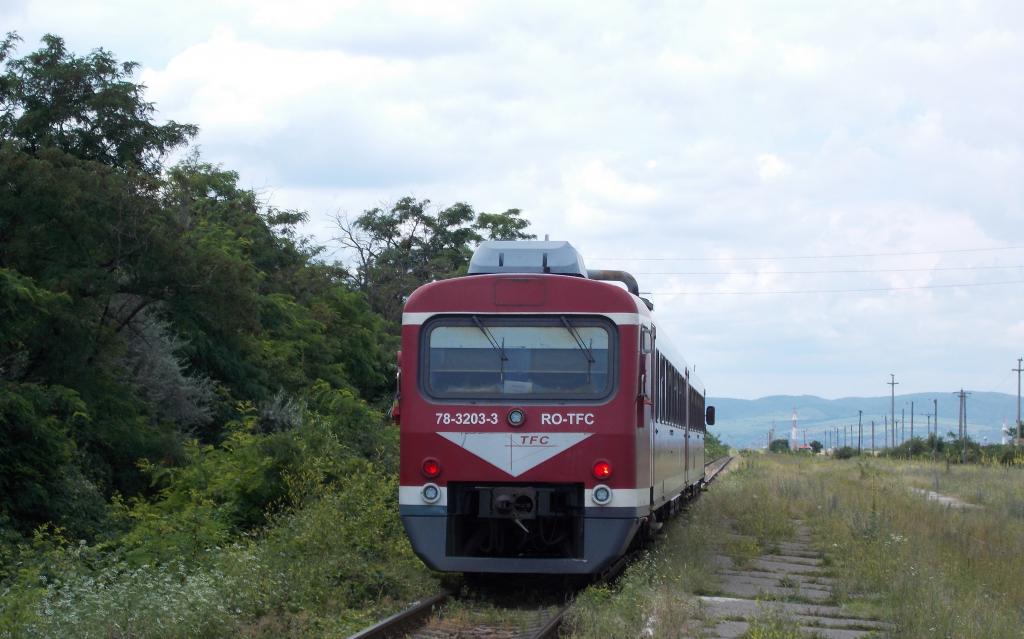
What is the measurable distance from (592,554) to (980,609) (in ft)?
10.6

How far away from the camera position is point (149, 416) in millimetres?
24484

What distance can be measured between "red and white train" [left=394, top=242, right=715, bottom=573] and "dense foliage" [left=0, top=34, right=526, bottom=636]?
3.09ft

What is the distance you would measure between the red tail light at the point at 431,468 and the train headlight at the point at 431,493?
103 mm

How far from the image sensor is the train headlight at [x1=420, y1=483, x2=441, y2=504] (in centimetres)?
1116

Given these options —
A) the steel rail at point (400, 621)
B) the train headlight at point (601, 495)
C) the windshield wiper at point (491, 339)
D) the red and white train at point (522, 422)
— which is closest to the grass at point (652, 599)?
the red and white train at point (522, 422)

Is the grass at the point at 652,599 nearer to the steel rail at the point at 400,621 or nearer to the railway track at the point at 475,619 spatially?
the railway track at the point at 475,619

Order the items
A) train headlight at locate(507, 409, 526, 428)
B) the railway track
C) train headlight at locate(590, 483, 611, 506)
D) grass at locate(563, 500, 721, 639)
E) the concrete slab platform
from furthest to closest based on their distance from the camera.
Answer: train headlight at locate(507, 409, 526, 428)
train headlight at locate(590, 483, 611, 506)
the railway track
the concrete slab platform
grass at locate(563, 500, 721, 639)

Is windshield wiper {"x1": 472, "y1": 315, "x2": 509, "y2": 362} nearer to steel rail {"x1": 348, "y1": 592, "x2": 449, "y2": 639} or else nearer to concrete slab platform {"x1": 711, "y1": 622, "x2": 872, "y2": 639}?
steel rail {"x1": 348, "y1": 592, "x2": 449, "y2": 639}

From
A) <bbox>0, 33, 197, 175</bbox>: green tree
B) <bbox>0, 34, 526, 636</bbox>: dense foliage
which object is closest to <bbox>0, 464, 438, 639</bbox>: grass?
<bbox>0, 34, 526, 636</bbox>: dense foliage

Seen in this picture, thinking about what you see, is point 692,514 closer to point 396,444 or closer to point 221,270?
point 396,444

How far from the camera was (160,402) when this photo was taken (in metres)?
25.8

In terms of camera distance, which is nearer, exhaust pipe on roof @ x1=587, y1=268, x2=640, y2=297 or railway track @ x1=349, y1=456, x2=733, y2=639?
railway track @ x1=349, y1=456, x2=733, y2=639

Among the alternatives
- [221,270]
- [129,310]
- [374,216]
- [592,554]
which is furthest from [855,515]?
[374,216]

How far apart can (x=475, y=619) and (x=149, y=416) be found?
15.9m
